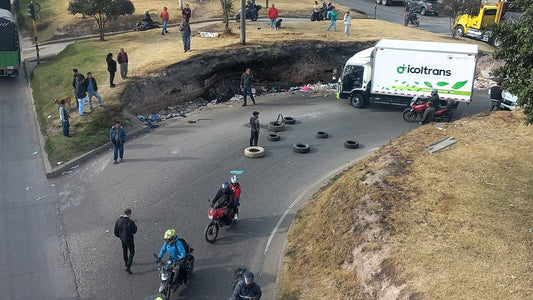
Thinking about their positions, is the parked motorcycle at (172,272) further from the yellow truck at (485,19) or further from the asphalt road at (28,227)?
the yellow truck at (485,19)

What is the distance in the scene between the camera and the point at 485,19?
35125mm

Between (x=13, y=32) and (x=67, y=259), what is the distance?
20014 millimetres

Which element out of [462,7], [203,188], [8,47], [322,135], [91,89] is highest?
[462,7]

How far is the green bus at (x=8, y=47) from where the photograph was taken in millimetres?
26891

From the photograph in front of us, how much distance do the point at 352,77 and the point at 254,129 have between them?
27.0ft

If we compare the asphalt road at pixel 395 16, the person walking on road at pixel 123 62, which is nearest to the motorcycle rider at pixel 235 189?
the person walking on road at pixel 123 62

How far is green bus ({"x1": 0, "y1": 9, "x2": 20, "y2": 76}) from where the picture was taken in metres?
26.9

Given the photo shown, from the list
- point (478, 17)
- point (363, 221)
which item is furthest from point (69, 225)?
point (478, 17)

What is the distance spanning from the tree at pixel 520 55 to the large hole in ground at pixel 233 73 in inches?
625

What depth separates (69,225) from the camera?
549 inches

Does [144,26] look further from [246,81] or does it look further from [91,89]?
[91,89]

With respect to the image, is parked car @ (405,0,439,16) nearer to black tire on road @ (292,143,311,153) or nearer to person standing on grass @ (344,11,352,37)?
person standing on grass @ (344,11,352,37)

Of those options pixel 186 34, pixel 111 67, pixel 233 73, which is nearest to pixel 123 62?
pixel 111 67

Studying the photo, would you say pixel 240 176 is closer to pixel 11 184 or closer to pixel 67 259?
pixel 67 259
